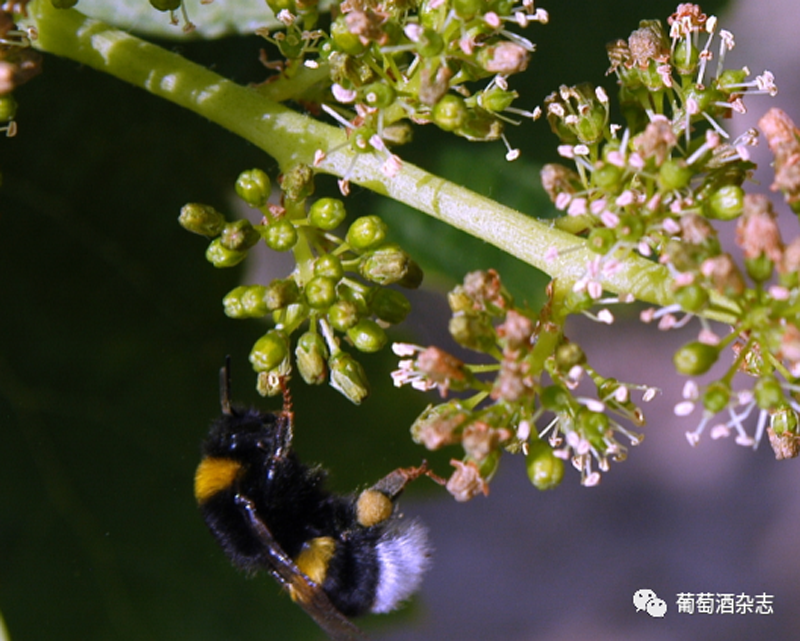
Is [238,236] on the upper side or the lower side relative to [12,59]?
lower

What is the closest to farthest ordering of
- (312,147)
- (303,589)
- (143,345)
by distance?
(312,147), (303,589), (143,345)

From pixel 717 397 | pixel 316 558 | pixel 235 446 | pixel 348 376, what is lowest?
pixel 316 558

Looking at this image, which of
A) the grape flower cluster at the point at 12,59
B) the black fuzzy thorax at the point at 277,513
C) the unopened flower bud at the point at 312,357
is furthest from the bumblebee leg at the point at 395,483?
the grape flower cluster at the point at 12,59

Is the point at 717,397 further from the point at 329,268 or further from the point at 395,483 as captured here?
the point at 395,483

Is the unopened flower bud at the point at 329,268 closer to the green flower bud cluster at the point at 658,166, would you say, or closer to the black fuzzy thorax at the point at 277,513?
the green flower bud cluster at the point at 658,166

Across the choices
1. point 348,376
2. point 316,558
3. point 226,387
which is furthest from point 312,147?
point 316,558

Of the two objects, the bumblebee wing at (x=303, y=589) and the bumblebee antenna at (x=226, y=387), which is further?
the bumblebee antenna at (x=226, y=387)

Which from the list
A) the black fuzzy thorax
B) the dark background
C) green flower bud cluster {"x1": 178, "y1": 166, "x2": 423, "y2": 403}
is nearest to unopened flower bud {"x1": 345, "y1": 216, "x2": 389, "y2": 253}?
green flower bud cluster {"x1": 178, "y1": 166, "x2": 423, "y2": 403}
